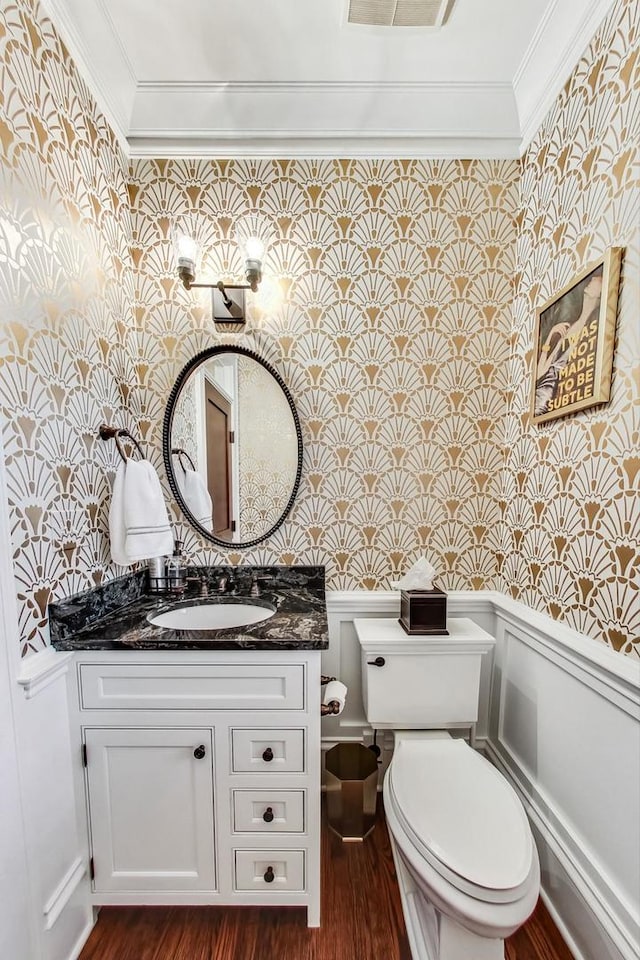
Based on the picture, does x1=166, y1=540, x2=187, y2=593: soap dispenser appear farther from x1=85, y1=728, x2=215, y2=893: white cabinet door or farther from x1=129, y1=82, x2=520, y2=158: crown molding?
x1=129, y1=82, x2=520, y2=158: crown molding

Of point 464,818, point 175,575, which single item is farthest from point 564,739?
point 175,575

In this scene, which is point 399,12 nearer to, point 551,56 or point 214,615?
point 551,56

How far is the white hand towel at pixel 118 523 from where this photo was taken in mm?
1240

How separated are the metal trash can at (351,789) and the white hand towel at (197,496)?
1.08m

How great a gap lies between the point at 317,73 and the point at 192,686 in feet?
6.73

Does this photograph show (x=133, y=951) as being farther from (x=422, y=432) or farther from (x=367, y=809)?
(x=422, y=432)

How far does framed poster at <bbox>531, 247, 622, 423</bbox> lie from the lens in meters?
0.97

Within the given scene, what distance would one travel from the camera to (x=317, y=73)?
1282 mm

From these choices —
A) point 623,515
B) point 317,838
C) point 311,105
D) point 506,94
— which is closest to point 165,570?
point 317,838

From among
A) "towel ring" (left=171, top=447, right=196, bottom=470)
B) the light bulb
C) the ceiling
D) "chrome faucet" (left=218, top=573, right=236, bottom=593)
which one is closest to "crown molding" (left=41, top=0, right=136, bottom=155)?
the ceiling

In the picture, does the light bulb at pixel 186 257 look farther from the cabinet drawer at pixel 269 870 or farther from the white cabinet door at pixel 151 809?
the cabinet drawer at pixel 269 870

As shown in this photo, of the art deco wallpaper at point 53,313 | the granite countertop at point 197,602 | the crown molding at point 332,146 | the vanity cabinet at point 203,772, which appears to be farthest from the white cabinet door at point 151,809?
the crown molding at point 332,146

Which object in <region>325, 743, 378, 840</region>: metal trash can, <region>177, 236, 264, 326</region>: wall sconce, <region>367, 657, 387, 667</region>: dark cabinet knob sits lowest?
<region>325, 743, 378, 840</region>: metal trash can

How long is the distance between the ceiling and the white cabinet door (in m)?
2.04
